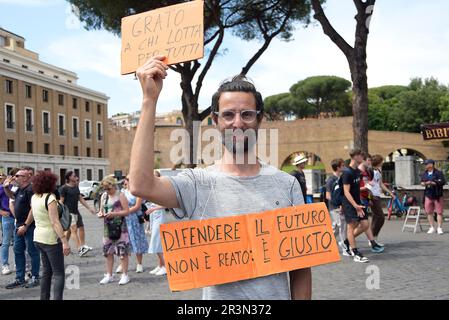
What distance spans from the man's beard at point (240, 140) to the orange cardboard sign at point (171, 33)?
0.53m

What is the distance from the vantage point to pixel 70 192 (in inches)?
382

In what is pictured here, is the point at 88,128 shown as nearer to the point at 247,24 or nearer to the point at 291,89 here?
the point at 291,89

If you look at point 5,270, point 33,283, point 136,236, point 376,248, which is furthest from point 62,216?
point 376,248

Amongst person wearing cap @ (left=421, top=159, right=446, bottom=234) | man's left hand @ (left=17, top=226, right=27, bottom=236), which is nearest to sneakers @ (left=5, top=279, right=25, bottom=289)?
man's left hand @ (left=17, top=226, right=27, bottom=236)

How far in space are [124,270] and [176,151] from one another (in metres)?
5.05

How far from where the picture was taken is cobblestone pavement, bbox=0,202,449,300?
5691mm

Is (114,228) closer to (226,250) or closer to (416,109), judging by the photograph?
(226,250)

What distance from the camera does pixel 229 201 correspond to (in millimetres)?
1874

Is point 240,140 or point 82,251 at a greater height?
point 240,140

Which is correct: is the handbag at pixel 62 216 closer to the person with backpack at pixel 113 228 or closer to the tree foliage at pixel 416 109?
the person with backpack at pixel 113 228

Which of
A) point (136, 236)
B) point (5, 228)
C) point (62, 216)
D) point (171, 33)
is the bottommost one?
point (136, 236)

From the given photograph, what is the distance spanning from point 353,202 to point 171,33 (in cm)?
626

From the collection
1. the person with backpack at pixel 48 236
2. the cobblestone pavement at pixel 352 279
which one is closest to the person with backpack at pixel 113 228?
the cobblestone pavement at pixel 352 279
